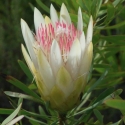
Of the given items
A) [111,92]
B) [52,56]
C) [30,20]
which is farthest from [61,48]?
[30,20]

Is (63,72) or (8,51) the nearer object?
(63,72)

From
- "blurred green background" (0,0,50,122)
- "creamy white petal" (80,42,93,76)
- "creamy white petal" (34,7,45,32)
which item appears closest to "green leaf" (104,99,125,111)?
"creamy white petal" (80,42,93,76)

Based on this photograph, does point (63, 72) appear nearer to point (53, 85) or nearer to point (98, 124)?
point (53, 85)

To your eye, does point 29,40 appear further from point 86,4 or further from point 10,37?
point 10,37

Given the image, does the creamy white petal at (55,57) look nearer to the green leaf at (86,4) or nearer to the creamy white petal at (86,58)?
the creamy white petal at (86,58)

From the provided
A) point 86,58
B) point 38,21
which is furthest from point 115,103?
point 38,21

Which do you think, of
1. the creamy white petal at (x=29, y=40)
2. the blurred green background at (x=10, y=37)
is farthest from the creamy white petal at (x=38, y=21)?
the blurred green background at (x=10, y=37)
